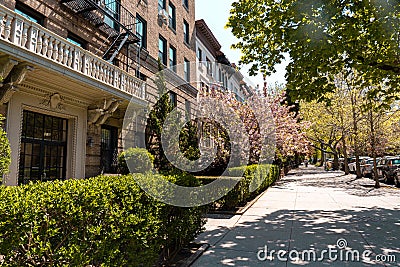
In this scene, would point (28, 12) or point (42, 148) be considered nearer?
point (28, 12)

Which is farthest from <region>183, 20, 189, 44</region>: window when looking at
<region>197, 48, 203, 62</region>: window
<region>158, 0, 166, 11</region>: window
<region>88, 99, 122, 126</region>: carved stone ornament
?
<region>88, 99, 122, 126</region>: carved stone ornament

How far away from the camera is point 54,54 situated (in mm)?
8609

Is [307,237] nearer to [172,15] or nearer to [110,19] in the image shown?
[110,19]

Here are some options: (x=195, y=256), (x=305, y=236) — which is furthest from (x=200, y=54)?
(x=195, y=256)

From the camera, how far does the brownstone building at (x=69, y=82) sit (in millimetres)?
7949

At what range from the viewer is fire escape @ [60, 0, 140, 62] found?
1117 cm

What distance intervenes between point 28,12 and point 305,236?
35.0 feet

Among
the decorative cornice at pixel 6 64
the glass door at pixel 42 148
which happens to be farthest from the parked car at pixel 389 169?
the decorative cornice at pixel 6 64

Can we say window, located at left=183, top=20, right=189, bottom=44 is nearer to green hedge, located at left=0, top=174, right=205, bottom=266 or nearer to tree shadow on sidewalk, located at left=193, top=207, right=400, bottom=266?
tree shadow on sidewalk, located at left=193, top=207, right=400, bottom=266

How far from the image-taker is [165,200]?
14.1ft

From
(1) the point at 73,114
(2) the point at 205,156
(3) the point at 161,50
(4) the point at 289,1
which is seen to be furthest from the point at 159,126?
(4) the point at 289,1

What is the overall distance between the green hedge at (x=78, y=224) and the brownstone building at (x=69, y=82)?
4018 millimetres

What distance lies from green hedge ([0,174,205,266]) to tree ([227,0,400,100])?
273 inches

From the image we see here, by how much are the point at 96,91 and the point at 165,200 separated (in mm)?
7783
